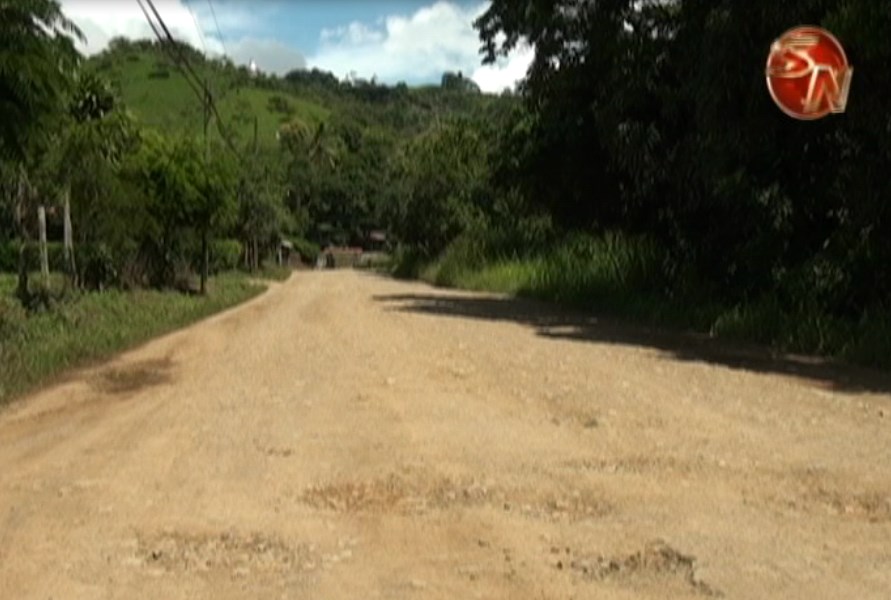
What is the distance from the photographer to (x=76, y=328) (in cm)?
2206

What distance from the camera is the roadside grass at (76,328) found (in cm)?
1664

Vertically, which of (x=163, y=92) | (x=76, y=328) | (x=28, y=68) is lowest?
(x=76, y=328)

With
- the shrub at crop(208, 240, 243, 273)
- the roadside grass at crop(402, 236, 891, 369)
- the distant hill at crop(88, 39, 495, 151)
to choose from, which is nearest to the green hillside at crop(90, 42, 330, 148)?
the distant hill at crop(88, 39, 495, 151)

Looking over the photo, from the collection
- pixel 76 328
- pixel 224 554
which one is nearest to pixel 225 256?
pixel 76 328

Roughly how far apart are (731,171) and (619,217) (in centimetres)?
809

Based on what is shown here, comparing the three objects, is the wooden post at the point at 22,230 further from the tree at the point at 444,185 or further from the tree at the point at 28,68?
the tree at the point at 444,185

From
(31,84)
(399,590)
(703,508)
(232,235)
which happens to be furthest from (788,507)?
(232,235)

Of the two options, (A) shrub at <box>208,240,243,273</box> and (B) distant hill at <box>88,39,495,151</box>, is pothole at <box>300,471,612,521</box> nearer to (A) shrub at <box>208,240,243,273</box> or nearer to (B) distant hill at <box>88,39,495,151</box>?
(B) distant hill at <box>88,39,495,151</box>

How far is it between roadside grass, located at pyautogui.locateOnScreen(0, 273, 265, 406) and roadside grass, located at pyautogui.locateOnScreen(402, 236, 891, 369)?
9890mm

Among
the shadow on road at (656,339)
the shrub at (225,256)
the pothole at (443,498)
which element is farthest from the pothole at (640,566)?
the shrub at (225,256)

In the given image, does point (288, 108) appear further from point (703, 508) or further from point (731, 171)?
point (703, 508)

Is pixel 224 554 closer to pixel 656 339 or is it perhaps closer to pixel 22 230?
pixel 656 339

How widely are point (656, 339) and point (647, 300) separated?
6424mm

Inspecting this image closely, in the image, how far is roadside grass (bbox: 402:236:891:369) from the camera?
17656 millimetres
